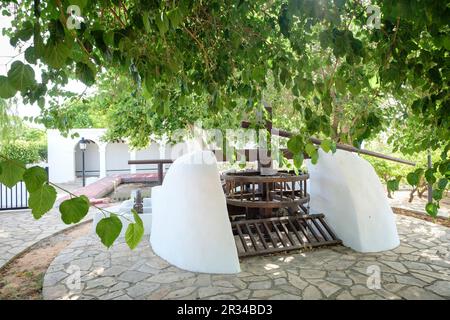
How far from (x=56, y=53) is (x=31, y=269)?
15.5 feet

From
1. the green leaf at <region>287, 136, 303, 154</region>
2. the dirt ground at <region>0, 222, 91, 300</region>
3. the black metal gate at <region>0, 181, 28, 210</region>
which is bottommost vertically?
the dirt ground at <region>0, 222, 91, 300</region>

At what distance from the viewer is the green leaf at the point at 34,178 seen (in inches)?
30.8

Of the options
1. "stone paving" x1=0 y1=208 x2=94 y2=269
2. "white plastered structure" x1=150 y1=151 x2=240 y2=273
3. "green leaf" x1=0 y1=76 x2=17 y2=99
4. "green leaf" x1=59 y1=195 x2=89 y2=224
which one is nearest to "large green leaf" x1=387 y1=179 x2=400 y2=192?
"green leaf" x1=59 y1=195 x2=89 y2=224

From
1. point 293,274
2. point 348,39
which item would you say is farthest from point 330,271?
point 348,39

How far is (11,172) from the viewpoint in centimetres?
81

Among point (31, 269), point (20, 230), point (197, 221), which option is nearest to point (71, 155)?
point (20, 230)

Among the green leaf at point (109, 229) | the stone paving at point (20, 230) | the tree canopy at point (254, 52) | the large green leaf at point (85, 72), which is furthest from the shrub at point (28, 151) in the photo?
the green leaf at point (109, 229)

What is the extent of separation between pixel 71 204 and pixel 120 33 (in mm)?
852

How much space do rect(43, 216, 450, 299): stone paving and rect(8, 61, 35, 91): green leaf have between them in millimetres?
3062

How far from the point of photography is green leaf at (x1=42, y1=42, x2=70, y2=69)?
865 millimetres

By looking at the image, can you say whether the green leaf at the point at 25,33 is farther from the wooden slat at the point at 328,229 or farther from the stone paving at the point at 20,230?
the wooden slat at the point at 328,229

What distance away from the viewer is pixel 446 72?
57.6 inches

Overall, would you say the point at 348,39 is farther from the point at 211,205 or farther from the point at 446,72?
the point at 211,205

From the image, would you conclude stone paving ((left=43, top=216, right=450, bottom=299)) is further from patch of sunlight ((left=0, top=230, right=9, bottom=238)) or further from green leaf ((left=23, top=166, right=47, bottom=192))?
green leaf ((left=23, top=166, right=47, bottom=192))
